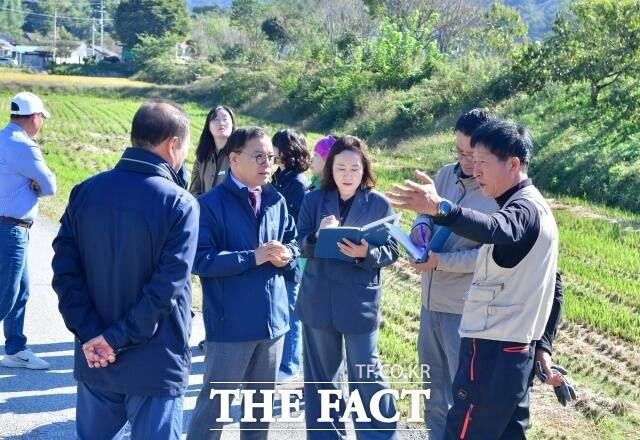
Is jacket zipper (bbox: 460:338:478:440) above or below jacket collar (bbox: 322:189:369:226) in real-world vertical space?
below

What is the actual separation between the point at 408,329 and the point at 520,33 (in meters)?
37.3

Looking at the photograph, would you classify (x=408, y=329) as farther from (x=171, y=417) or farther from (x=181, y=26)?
(x=181, y=26)

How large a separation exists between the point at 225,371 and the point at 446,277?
4.21ft

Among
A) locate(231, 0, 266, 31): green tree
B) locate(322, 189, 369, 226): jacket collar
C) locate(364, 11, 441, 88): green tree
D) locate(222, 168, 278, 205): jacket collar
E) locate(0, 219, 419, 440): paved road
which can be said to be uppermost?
locate(231, 0, 266, 31): green tree

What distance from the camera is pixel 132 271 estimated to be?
3412 mm

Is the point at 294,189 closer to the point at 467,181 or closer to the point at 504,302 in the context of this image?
the point at 467,181

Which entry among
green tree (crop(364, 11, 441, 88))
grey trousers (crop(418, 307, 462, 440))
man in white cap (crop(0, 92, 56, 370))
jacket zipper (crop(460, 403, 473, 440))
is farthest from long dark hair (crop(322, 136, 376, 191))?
green tree (crop(364, 11, 441, 88))

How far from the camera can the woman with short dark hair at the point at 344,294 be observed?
4523 mm

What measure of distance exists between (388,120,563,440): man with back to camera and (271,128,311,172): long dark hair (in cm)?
243

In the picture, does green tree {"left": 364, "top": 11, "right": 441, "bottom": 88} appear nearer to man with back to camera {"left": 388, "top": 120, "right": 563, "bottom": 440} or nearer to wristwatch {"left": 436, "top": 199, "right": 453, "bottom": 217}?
man with back to camera {"left": 388, "top": 120, "right": 563, "bottom": 440}

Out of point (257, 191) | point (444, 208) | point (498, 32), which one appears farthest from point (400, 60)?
point (444, 208)

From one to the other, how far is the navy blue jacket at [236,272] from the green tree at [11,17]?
124 metres

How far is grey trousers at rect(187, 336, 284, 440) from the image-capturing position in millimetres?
4281

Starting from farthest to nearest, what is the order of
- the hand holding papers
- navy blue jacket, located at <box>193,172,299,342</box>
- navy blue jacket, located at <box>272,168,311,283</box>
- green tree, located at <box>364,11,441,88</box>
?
green tree, located at <box>364,11,441,88</box>, navy blue jacket, located at <box>272,168,311,283</box>, navy blue jacket, located at <box>193,172,299,342</box>, the hand holding papers
